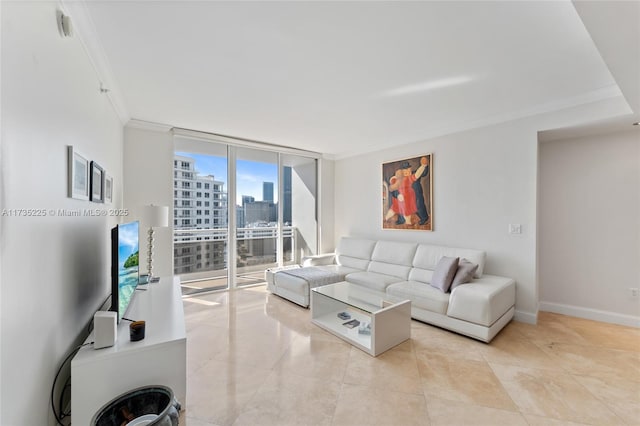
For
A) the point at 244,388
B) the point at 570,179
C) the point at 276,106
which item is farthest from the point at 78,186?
the point at 570,179

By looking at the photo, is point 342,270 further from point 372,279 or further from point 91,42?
point 91,42

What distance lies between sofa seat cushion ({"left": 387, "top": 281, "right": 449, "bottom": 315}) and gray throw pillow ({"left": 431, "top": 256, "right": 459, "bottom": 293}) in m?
0.07

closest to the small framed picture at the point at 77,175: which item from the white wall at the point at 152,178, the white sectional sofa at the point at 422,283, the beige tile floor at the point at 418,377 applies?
the beige tile floor at the point at 418,377

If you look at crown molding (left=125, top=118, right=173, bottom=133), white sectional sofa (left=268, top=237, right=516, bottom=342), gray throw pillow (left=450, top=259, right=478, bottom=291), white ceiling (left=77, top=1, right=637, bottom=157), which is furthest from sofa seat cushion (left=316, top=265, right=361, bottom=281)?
crown molding (left=125, top=118, right=173, bottom=133)

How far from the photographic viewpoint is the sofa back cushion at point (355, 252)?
464 cm

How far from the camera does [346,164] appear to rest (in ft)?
18.2

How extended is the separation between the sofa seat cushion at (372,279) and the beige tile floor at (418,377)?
654mm

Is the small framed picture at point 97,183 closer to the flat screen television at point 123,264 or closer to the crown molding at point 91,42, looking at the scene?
the flat screen television at point 123,264

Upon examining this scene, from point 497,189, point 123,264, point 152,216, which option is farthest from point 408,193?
point 123,264

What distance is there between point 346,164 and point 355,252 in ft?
6.02

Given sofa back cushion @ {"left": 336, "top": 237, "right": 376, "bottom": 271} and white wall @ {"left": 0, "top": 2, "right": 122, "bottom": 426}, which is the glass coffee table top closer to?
sofa back cushion @ {"left": 336, "top": 237, "right": 376, "bottom": 271}

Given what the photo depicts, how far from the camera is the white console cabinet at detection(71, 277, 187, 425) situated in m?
1.45

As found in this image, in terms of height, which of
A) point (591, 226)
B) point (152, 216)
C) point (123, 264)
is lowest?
point (123, 264)

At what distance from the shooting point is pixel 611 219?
3.24 meters
